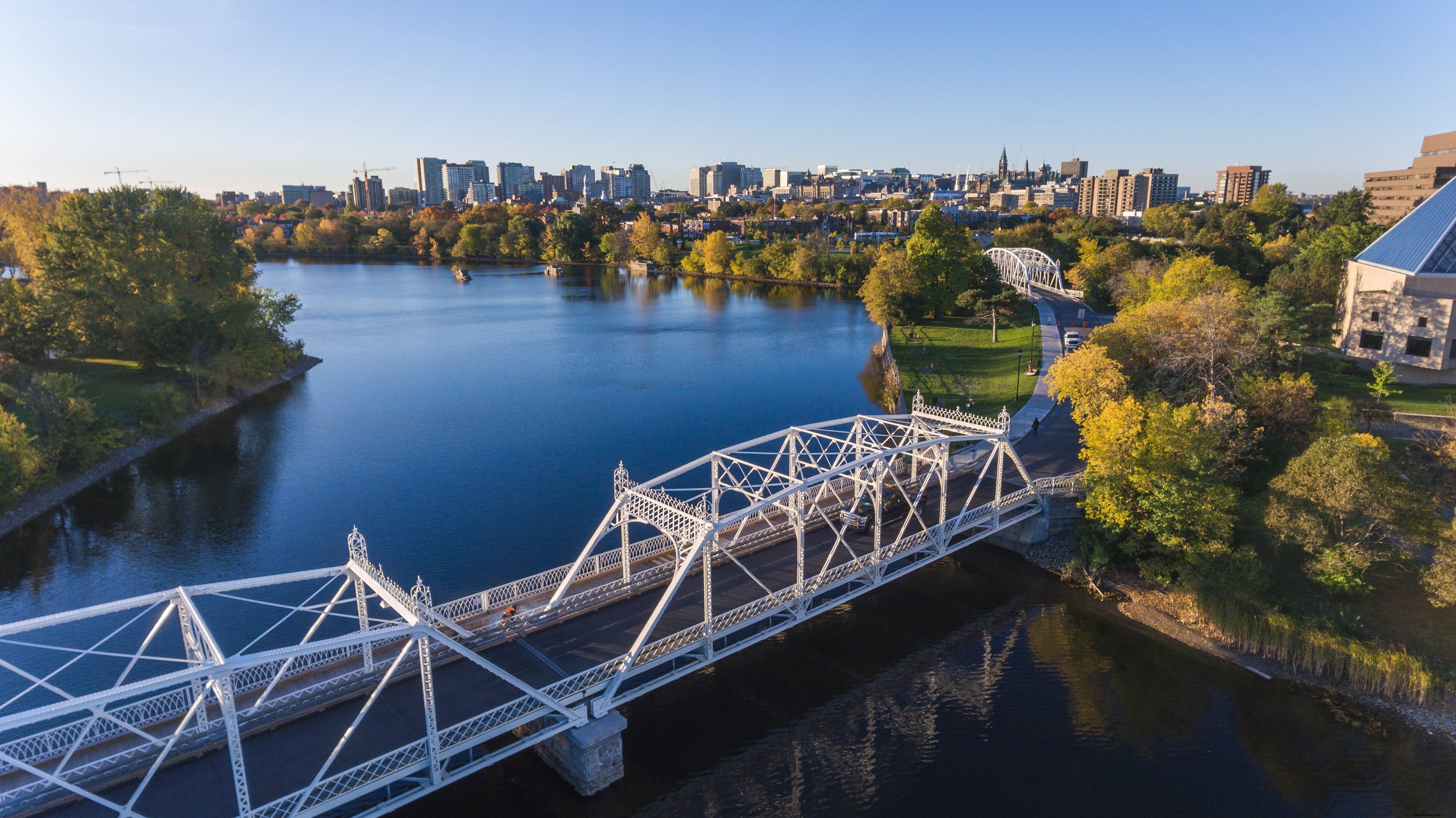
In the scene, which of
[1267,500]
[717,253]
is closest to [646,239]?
[717,253]

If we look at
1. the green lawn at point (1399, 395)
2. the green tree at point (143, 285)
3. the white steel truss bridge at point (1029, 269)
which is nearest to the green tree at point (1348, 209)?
the white steel truss bridge at point (1029, 269)

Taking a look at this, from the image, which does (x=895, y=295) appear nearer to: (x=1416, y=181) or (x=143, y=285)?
(x=143, y=285)

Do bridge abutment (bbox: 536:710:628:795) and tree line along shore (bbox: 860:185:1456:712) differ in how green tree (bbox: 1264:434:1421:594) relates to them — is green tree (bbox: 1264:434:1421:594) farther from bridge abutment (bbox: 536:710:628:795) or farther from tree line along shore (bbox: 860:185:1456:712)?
bridge abutment (bbox: 536:710:628:795)

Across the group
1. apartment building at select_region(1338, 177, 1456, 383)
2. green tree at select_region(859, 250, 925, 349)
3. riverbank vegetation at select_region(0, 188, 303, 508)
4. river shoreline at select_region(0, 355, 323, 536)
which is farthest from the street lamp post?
riverbank vegetation at select_region(0, 188, 303, 508)

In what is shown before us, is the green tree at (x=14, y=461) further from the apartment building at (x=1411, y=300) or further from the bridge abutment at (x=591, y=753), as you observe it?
the apartment building at (x=1411, y=300)

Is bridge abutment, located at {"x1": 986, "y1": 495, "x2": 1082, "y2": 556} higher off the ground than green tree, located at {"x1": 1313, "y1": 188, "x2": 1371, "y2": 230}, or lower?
lower

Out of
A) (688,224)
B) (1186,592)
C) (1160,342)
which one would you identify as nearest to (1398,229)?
(1160,342)
